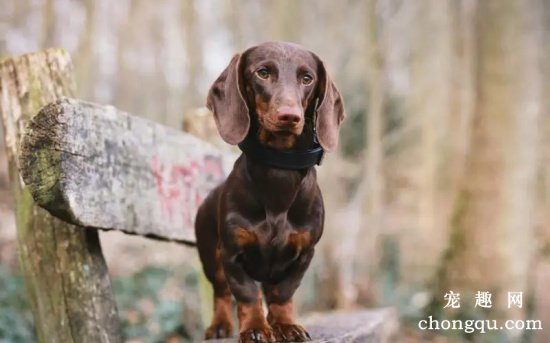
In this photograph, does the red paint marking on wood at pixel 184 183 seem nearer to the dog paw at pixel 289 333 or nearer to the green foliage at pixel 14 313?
the dog paw at pixel 289 333

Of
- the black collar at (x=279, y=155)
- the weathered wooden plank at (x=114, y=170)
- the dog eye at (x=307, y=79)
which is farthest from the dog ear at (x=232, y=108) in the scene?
the weathered wooden plank at (x=114, y=170)

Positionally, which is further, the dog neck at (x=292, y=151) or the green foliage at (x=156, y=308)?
the green foliage at (x=156, y=308)

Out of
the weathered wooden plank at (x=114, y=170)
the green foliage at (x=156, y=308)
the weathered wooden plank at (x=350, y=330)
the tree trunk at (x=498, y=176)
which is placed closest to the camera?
the weathered wooden plank at (x=114, y=170)

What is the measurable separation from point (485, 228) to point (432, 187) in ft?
31.3

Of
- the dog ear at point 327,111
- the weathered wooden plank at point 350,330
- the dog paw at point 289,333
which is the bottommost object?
the weathered wooden plank at point 350,330

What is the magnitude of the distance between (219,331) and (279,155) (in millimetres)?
1047

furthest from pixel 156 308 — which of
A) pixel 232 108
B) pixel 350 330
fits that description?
pixel 232 108

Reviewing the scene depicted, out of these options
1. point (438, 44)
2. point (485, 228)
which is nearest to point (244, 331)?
point (485, 228)

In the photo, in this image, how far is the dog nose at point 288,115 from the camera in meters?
2.58

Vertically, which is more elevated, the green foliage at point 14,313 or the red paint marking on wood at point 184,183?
the red paint marking on wood at point 184,183

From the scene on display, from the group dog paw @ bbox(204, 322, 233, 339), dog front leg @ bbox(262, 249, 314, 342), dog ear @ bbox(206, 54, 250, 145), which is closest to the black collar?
dog ear @ bbox(206, 54, 250, 145)

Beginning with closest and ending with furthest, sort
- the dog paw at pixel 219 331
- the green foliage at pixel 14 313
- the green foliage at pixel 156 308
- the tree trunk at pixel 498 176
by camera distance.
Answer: the dog paw at pixel 219 331 < the green foliage at pixel 14 313 < the green foliage at pixel 156 308 < the tree trunk at pixel 498 176

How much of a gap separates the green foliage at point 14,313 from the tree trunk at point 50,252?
3.33m

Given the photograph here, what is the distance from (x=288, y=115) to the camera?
2.58 meters
